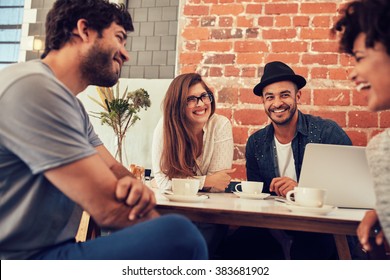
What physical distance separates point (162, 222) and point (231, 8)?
2.06 metres

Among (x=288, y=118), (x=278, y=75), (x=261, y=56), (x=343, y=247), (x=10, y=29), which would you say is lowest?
(x=343, y=247)

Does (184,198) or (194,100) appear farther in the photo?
(194,100)

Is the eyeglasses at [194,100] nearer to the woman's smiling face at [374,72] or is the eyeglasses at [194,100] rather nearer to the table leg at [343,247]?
the table leg at [343,247]

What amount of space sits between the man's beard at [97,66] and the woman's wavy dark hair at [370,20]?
786mm

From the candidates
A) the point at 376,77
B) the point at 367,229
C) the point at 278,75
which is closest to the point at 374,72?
the point at 376,77

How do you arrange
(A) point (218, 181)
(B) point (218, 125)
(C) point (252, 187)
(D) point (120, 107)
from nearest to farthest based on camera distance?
1. (C) point (252, 187)
2. (A) point (218, 181)
3. (B) point (218, 125)
4. (D) point (120, 107)

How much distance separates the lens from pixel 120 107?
2.58m

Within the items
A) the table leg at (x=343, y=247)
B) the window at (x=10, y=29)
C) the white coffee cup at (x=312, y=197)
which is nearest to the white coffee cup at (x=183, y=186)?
the white coffee cup at (x=312, y=197)

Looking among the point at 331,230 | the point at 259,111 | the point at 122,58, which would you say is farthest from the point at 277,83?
the point at 331,230

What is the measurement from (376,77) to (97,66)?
2.85ft

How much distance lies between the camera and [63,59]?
126cm

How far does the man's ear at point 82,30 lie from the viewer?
4.26ft

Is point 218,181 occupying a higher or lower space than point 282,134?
lower

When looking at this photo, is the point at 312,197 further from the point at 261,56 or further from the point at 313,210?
the point at 261,56
